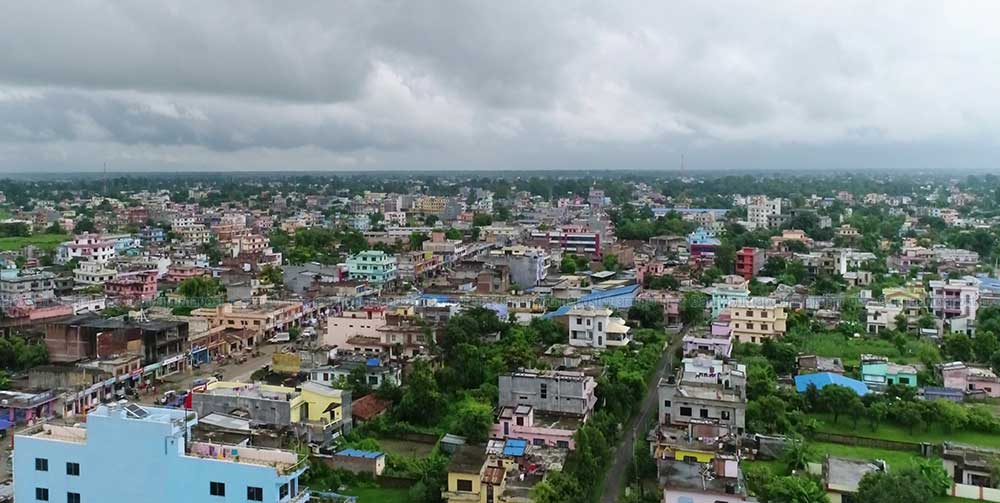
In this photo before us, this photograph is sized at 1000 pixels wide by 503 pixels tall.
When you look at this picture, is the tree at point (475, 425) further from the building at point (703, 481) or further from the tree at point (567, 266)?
the tree at point (567, 266)

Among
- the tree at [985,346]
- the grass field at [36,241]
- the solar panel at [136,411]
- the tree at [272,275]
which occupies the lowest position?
the tree at [985,346]

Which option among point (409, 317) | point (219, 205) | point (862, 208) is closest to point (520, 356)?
point (409, 317)

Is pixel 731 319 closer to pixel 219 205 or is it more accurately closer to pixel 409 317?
pixel 409 317

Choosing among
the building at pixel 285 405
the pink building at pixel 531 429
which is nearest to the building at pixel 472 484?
the pink building at pixel 531 429

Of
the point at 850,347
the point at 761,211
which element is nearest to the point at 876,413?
the point at 850,347

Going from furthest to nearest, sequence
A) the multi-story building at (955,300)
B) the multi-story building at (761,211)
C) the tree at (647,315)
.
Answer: the multi-story building at (761,211), the multi-story building at (955,300), the tree at (647,315)

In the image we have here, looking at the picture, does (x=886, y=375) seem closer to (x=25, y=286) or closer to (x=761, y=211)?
(x=25, y=286)
